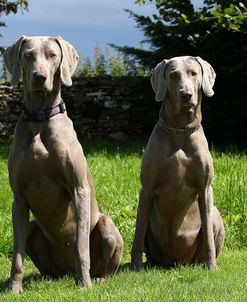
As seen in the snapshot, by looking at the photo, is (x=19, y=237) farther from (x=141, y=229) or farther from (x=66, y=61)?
(x=66, y=61)

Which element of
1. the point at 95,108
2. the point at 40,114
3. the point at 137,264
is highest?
the point at 40,114

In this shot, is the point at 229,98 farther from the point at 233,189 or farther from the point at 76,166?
the point at 76,166

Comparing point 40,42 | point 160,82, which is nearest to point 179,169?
point 160,82

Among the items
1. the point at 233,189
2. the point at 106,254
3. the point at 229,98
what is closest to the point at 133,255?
the point at 106,254

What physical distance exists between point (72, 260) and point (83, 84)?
9148 millimetres

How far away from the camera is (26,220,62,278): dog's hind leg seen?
4.86 meters

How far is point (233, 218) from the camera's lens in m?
6.48

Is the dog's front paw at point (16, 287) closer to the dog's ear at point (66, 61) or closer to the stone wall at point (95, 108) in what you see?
the dog's ear at point (66, 61)

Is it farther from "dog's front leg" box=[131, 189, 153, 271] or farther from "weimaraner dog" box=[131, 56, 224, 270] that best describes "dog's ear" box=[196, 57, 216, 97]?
"dog's front leg" box=[131, 189, 153, 271]

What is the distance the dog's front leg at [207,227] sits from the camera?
489cm

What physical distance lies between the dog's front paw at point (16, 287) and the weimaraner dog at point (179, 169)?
988 mm

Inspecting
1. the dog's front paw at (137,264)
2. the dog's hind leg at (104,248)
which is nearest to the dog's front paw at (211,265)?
the dog's front paw at (137,264)

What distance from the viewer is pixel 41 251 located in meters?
4.86

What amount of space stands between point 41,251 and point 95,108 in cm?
896
